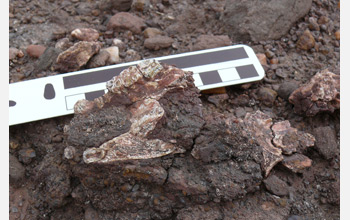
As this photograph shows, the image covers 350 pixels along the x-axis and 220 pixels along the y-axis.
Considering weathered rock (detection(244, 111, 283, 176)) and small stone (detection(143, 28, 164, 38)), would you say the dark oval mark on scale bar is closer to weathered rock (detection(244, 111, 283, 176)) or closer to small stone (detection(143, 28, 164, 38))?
small stone (detection(143, 28, 164, 38))

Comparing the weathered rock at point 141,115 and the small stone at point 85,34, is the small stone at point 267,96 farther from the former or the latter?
the small stone at point 85,34

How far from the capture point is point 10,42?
292 centimetres

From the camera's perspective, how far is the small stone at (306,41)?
9.61ft

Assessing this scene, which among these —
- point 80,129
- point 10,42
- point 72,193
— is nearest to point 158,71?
point 80,129

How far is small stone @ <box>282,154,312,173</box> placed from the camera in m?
2.22

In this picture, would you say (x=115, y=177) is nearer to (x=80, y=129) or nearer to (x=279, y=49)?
(x=80, y=129)

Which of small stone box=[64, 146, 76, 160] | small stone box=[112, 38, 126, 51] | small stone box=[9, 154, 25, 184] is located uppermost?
small stone box=[64, 146, 76, 160]

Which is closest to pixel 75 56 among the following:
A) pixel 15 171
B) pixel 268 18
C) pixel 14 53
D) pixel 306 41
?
pixel 14 53

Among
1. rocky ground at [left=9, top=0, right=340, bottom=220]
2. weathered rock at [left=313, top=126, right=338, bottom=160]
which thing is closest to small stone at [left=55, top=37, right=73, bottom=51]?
rocky ground at [left=9, top=0, right=340, bottom=220]

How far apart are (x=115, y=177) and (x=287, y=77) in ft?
4.79

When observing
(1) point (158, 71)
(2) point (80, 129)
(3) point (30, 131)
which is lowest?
(3) point (30, 131)

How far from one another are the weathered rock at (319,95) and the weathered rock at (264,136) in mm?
305

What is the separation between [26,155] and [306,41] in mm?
2053

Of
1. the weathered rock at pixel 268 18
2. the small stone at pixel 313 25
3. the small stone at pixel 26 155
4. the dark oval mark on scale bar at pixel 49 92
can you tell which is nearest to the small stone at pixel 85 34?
the dark oval mark on scale bar at pixel 49 92
